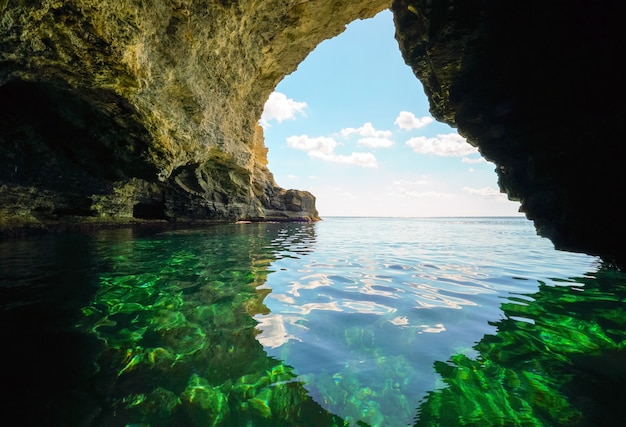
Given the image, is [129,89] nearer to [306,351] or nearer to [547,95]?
[306,351]

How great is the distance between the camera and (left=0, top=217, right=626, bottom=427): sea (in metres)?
1.91

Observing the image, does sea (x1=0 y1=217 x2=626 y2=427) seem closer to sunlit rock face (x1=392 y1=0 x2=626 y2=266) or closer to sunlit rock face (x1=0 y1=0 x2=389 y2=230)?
sunlit rock face (x1=392 y1=0 x2=626 y2=266)

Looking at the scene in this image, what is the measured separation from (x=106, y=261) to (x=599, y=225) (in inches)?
366

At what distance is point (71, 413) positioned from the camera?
5.99 feet

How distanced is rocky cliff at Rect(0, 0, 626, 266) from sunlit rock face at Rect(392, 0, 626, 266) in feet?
0.06

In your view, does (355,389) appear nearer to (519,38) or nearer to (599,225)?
(599,225)

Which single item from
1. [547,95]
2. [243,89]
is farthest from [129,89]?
[547,95]

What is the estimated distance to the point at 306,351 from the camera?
9.00 ft

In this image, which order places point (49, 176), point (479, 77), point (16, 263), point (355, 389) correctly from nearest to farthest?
point (355, 389) < point (479, 77) < point (16, 263) < point (49, 176)

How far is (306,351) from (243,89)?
15488 mm

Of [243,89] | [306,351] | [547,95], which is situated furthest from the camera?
[243,89]

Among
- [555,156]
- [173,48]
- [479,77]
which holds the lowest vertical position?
[555,156]

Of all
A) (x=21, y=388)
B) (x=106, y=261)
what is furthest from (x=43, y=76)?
(x=21, y=388)

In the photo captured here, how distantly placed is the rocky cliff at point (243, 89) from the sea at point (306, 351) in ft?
7.02
